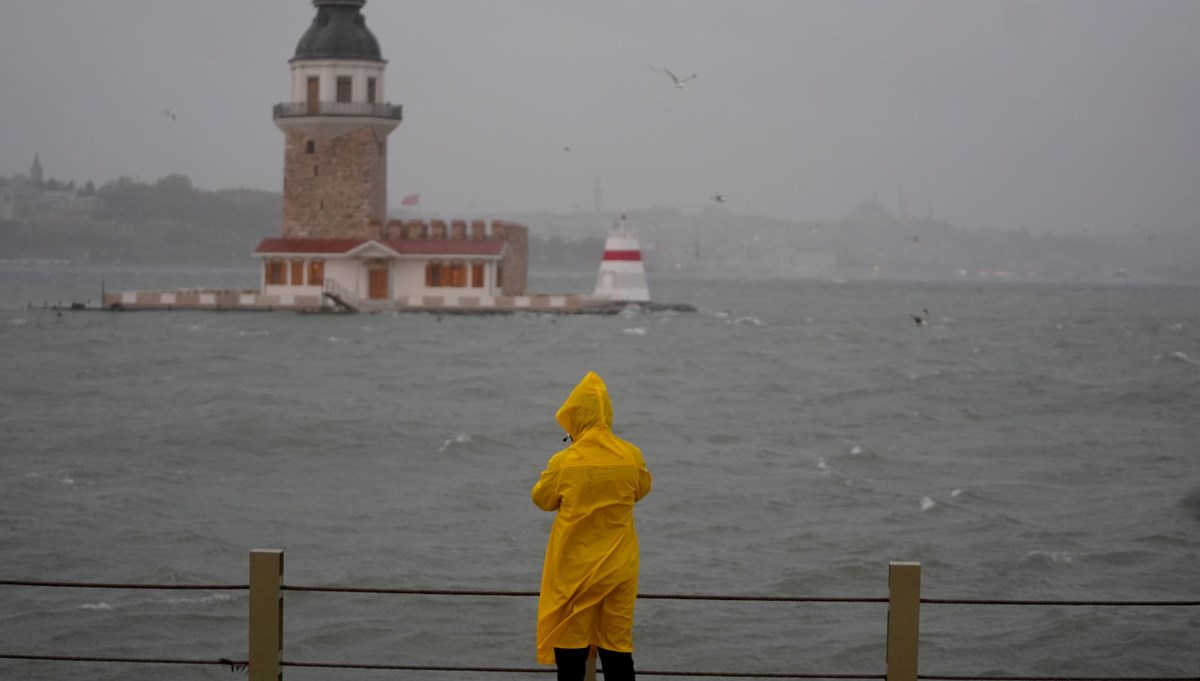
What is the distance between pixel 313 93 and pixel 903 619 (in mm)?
53680

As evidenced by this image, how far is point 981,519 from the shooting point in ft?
64.3

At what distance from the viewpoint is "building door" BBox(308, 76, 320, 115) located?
57.4 m

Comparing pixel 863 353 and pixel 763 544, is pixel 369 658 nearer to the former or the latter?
pixel 763 544

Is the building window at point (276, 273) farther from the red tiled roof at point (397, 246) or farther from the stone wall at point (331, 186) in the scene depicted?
the stone wall at point (331, 186)

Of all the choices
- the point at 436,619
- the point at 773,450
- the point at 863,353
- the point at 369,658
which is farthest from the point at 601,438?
the point at 863,353

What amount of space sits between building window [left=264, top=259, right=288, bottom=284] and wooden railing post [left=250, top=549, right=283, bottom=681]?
5342 cm

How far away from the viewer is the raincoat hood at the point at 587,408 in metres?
5.95

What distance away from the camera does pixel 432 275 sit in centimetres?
5916

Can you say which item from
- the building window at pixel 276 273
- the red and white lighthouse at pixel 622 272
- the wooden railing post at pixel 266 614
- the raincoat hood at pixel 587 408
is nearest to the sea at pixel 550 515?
the wooden railing post at pixel 266 614

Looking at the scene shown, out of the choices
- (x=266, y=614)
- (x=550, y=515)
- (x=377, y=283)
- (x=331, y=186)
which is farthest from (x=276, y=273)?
(x=266, y=614)

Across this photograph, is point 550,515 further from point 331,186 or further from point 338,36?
point 338,36

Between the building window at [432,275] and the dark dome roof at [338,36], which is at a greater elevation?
the dark dome roof at [338,36]

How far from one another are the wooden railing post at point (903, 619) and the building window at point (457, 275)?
52.8m

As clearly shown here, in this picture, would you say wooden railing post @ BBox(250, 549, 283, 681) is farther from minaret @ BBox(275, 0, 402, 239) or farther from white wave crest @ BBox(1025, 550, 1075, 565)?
minaret @ BBox(275, 0, 402, 239)
